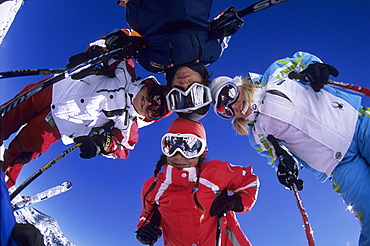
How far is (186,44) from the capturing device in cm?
442

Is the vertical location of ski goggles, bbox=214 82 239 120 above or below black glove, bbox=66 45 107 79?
below

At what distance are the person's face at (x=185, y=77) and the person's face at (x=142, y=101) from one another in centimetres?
50

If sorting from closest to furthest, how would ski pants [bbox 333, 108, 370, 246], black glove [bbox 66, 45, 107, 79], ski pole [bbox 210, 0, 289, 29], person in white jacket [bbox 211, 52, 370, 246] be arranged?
ski pants [bbox 333, 108, 370, 246]
person in white jacket [bbox 211, 52, 370, 246]
ski pole [bbox 210, 0, 289, 29]
black glove [bbox 66, 45, 107, 79]

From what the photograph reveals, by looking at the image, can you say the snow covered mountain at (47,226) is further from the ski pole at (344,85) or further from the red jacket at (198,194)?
the ski pole at (344,85)

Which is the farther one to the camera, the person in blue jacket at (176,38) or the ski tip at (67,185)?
the ski tip at (67,185)

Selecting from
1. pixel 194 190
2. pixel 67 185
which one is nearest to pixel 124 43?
pixel 67 185

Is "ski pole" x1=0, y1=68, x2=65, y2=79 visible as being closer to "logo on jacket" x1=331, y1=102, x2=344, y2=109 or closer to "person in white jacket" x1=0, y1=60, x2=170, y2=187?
"person in white jacket" x1=0, y1=60, x2=170, y2=187

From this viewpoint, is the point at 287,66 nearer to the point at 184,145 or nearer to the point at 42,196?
the point at 184,145

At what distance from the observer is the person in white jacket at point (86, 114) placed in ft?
14.3

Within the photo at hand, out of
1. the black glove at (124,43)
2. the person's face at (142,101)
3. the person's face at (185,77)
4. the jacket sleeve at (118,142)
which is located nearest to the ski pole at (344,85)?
the person's face at (185,77)

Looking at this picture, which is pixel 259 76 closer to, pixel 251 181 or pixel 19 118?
pixel 251 181

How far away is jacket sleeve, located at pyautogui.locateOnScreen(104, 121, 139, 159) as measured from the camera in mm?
4652

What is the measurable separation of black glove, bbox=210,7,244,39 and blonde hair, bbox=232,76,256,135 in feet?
2.98

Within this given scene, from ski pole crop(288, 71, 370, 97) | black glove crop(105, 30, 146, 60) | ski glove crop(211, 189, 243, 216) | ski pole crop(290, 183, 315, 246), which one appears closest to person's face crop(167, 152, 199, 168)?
ski glove crop(211, 189, 243, 216)
